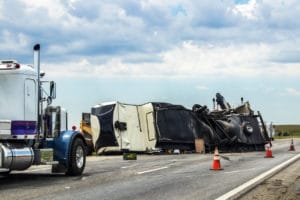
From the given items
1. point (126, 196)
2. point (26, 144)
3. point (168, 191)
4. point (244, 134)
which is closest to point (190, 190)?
point (168, 191)

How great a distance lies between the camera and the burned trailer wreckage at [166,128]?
30.5 meters


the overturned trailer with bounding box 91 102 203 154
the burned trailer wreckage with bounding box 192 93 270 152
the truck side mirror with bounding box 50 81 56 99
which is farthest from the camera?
the burned trailer wreckage with bounding box 192 93 270 152

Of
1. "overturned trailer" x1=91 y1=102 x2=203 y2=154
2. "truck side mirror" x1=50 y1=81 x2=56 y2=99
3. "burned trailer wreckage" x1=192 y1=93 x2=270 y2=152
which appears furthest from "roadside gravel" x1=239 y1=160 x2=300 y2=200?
"burned trailer wreckage" x1=192 y1=93 x2=270 y2=152

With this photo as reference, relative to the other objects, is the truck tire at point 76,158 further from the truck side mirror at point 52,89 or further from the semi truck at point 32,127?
the truck side mirror at point 52,89

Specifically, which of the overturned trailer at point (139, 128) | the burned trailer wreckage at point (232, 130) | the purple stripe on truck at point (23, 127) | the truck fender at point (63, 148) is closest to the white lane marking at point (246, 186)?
the truck fender at point (63, 148)

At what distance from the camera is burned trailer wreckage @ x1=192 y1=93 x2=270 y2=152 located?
3244 centimetres

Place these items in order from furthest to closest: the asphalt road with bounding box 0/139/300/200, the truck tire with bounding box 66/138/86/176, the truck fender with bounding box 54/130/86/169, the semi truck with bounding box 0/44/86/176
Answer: the truck tire with bounding box 66/138/86/176
the truck fender with bounding box 54/130/86/169
the semi truck with bounding box 0/44/86/176
the asphalt road with bounding box 0/139/300/200

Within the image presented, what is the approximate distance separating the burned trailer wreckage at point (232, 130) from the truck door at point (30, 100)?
19.1 meters

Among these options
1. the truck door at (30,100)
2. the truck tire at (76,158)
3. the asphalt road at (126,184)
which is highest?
the truck door at (30,100)

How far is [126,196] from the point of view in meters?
10.8

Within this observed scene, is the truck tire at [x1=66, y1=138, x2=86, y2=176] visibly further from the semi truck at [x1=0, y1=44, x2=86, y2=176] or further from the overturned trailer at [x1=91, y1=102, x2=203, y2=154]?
the overturned trailer at [x1=91, y1=102, x2=203, y2=154]

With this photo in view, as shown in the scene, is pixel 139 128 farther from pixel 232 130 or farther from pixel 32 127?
pixel 32 127

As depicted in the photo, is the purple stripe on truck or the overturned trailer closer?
the purple stripe on truck

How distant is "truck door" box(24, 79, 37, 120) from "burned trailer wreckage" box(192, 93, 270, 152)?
19051 mm
